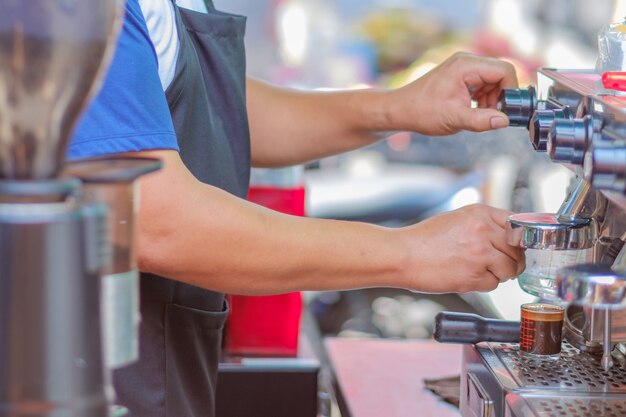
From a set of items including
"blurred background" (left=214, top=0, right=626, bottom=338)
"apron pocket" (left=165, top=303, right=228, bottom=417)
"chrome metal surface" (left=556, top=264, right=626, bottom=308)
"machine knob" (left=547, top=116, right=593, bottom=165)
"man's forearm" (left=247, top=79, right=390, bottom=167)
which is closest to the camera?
"chrome metal surface" (left=556, top=264, right=626, bottom=308)

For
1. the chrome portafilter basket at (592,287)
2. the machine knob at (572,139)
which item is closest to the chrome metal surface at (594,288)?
the chrome portafilter basket at (592,287)

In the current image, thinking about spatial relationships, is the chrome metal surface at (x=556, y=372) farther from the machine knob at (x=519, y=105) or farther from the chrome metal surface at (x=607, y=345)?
the machine knob at (x=519, y=105)

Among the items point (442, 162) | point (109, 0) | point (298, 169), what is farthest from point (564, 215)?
point (442, 162)

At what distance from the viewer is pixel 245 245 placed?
1.11m

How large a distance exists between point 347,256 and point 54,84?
55 centimetres

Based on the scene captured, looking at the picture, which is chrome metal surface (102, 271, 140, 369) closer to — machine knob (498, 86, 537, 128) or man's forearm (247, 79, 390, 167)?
machine knob (498, 86, 537, 128)

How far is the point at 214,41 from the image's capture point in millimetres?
1412

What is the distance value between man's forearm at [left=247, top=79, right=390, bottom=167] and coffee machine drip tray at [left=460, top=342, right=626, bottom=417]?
0.51 meters

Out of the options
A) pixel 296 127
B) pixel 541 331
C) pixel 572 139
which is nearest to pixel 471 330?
pixel 541 331

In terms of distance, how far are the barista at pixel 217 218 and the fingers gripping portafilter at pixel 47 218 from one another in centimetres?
39

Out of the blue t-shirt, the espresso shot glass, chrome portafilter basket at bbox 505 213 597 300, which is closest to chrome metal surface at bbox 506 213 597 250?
chrome portafilter basket at bbox 505 213 597 300

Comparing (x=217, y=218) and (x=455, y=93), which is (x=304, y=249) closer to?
(x=217, y=218)

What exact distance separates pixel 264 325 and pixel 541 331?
804 millimetres

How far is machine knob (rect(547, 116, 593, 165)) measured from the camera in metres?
0.97
